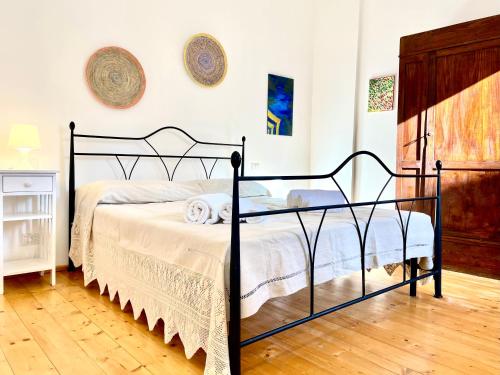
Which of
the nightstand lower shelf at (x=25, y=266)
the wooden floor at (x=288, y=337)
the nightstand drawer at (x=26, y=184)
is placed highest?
the nightstand drawer at (x=26, y=184)

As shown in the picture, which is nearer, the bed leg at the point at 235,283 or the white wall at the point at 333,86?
the bed leg at the point at 235,283

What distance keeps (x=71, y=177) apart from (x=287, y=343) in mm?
2054

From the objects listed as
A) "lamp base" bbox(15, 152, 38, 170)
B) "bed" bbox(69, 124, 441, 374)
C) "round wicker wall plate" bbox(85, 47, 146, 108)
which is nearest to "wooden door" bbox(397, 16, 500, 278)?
"bed" bbox(69, 124, 441, 374)

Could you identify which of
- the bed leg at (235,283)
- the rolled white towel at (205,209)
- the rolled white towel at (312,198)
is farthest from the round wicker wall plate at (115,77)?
the bed leg at (235,283)

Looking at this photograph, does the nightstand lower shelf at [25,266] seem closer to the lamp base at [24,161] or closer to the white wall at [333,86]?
the lamp base at [24,161]

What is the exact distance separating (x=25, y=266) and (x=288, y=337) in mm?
1848

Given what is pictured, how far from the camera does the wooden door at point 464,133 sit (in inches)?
126

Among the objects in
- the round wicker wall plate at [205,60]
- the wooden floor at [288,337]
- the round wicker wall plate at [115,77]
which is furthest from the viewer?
the round wicker wall plate at [205,60]

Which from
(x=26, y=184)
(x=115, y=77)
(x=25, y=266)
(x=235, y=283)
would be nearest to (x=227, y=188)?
(x=115, y=77)

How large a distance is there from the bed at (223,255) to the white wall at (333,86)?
1.91 m

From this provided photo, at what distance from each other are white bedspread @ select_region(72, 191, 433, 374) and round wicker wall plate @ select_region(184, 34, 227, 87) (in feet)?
5.57

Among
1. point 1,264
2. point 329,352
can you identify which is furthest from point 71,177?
point 329,352

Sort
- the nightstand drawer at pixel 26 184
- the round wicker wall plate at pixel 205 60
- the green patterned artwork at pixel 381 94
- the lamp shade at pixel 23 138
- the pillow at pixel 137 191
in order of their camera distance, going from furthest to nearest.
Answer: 1. the green patterned artwork at pixel 381 94
2. the round wicker wall plate at pixel 205 60
3. the pillow at pixel 137 191
4. the lamp shade at pixel 23 138
5. the nightstand drawer at pixel 26 184

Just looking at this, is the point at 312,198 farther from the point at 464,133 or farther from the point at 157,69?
the point at 157,69
